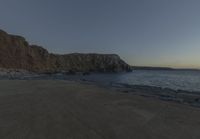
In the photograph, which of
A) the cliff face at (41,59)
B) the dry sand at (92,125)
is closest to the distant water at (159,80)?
the dry sand at (92,125)

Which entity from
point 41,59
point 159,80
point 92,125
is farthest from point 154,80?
point 41,59

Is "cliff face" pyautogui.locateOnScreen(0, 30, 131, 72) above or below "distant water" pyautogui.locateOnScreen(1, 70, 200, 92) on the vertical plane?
above

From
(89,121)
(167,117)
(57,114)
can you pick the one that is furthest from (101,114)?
(167,117)

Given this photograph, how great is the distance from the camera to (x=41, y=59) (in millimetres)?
91125

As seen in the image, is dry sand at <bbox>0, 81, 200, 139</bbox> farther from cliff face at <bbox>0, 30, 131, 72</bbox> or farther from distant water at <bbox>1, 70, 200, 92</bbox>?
cliff face at <bbox>0, 30, 131, 72</bbox>

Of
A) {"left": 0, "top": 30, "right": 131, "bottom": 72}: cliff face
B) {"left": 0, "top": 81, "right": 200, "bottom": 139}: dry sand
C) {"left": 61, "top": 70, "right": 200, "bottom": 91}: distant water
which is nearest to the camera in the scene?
{"left": 0, "top": 81, "right": 200, "bottom": 139}: dry sand

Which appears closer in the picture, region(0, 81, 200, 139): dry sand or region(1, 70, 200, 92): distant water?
region(0, 81, 200, 139): dry sand

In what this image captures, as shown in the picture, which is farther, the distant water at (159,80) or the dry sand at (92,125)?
the distant water at (159,80)

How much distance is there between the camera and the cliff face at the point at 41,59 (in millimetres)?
71438

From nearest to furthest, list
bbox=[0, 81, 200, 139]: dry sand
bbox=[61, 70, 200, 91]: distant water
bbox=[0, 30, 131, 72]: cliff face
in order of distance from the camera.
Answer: bbox=[0, 81, 200, 139]: dry sand
bbox=[61, 70, 200, 91]: distant water
bbox=[0, 30, 131, 72]: cliff face

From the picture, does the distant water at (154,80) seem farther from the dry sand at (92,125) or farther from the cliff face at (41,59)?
the cliff face at (41,59)

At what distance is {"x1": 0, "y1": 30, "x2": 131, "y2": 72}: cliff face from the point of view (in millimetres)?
71438

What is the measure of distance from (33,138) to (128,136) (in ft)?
9.91

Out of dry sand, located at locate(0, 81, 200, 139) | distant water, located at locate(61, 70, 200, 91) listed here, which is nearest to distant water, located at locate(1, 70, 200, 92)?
distant water, located at locate(61, 70, 200, 91)
